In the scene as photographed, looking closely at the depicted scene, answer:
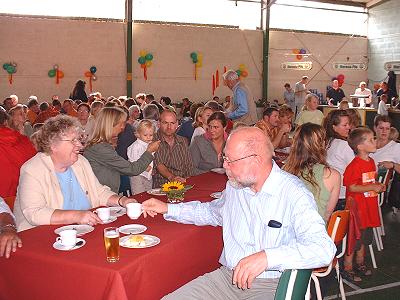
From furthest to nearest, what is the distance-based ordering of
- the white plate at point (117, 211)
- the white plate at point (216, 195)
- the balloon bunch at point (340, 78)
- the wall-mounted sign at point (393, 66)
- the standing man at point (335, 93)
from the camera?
the balloon bunch at point (340, 78) → the wall-mounted sign at point (393, 66) → the standing man at point (335, 93) → the white plate at point (216, 195) → the white plate at point (117, 211)

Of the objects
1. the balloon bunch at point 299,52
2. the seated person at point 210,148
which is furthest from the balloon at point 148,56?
the seated person at point 210,148

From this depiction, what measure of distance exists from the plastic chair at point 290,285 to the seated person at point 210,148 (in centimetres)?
291

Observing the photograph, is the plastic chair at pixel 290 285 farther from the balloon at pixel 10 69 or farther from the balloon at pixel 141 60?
the balloon at pixel 141 60

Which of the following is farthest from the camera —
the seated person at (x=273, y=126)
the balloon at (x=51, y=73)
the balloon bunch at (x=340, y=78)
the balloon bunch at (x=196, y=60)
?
the balloon bunch at (x=340, y=78)

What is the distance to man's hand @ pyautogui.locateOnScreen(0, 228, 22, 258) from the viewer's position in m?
2.29

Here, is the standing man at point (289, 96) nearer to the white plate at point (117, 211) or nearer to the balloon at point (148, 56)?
the balloon at point (148, 56)

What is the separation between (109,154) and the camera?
3865 millimetres

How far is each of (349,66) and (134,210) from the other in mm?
16467

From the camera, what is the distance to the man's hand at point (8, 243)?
2285 mm

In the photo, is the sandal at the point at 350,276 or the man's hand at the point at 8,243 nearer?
the man's hand at the point at 8,243

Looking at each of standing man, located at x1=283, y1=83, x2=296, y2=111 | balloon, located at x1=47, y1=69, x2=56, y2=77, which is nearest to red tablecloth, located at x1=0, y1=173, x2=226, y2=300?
balloon, located at x1=47, y1=69, x2=56, y2=77

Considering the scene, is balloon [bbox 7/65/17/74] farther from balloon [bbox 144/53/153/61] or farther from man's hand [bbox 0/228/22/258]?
man's hand [bbox 0/228/22/258]

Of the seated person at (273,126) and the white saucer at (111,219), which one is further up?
the seated person at (273,126)

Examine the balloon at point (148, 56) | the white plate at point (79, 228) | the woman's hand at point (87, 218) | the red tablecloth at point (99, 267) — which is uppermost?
the balloon at point (148, 56)
